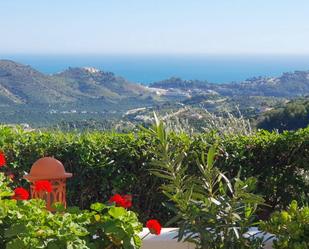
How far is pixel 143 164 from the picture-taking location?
5.37 metres

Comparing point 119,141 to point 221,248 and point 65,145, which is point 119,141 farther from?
point 221,248

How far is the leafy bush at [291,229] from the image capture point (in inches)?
115

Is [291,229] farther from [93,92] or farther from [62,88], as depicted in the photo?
[93,92]

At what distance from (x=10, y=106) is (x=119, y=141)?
95308 millimetres

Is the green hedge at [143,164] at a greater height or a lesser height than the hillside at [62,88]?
greater

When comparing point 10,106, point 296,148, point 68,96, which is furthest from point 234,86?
point 296,148

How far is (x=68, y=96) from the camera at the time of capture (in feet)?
362

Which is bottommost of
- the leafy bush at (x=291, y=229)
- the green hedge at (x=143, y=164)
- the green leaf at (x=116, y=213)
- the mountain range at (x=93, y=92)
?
the mountain range at (x=93, y=92)

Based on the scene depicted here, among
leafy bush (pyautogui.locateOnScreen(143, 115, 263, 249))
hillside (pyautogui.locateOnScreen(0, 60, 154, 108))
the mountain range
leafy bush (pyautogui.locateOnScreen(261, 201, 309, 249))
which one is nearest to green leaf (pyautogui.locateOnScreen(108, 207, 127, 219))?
leafy bush (pyautogui.locateOnScreen(143, 115, 263, 249))

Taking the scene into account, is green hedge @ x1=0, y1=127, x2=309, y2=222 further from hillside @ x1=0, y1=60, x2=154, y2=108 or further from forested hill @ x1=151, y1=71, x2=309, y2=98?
hillside @ x1=0, y1=60, x2=154, y2=108

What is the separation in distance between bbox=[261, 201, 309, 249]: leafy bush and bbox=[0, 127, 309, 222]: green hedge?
2247mm

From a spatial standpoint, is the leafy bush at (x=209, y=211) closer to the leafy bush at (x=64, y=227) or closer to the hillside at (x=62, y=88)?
the leafy bush at (x=64, y=227)

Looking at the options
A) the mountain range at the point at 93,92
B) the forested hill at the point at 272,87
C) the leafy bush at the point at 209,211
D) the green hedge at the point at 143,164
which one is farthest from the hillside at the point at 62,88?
the leafy bush at the point at 209,211

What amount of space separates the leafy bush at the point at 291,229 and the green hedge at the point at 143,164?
2.25 m
